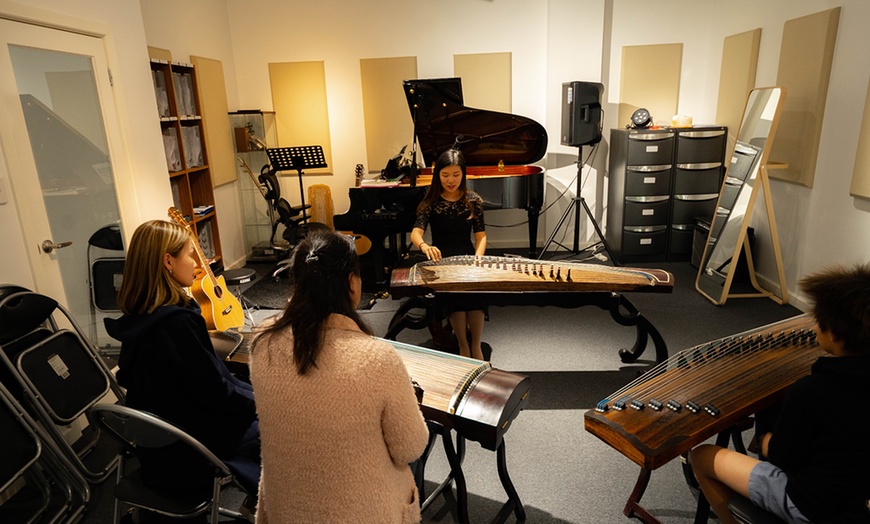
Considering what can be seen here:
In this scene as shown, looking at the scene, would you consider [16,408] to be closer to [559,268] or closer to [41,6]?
[41,6]

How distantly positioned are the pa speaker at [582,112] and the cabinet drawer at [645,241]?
98 cm

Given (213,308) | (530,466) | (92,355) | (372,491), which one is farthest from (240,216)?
(372,491)

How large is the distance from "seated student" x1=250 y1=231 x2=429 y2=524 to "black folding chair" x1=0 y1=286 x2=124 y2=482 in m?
Result: 1.53

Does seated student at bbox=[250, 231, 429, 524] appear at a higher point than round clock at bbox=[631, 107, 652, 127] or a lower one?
lower

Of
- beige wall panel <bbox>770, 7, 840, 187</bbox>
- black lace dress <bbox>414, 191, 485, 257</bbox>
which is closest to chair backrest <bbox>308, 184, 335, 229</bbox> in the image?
black lace dress <bbox>414, 191, 485, 257</bbox>

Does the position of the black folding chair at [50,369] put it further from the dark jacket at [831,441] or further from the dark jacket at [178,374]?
the dark jacket at [831,441]

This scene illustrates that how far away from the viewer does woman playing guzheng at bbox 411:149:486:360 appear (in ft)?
10.7

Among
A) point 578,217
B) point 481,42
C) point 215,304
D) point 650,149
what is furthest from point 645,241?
point 215,304

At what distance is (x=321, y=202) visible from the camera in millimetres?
6102

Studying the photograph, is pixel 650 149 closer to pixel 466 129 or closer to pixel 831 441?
pixel 466 129

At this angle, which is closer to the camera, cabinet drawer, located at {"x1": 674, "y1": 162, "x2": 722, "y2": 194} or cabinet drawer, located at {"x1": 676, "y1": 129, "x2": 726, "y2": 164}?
cabinet drawer, located at {"x1": 676, "y1": 129, "x2": 726, "y2": 164}

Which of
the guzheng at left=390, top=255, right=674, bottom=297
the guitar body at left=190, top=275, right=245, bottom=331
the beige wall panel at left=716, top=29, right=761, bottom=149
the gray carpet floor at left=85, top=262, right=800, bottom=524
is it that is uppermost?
the beige wall panel at left=716, top=29, right=761, bottom=149

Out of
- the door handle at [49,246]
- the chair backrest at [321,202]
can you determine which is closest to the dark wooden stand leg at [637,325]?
the door handle at [49,246]

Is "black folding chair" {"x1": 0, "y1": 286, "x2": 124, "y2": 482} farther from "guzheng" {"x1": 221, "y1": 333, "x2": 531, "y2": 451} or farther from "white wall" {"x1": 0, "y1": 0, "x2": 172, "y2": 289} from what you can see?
"guzheng" {"x1": 221, "y1": 333, "x2": 531, "y2": 451}
